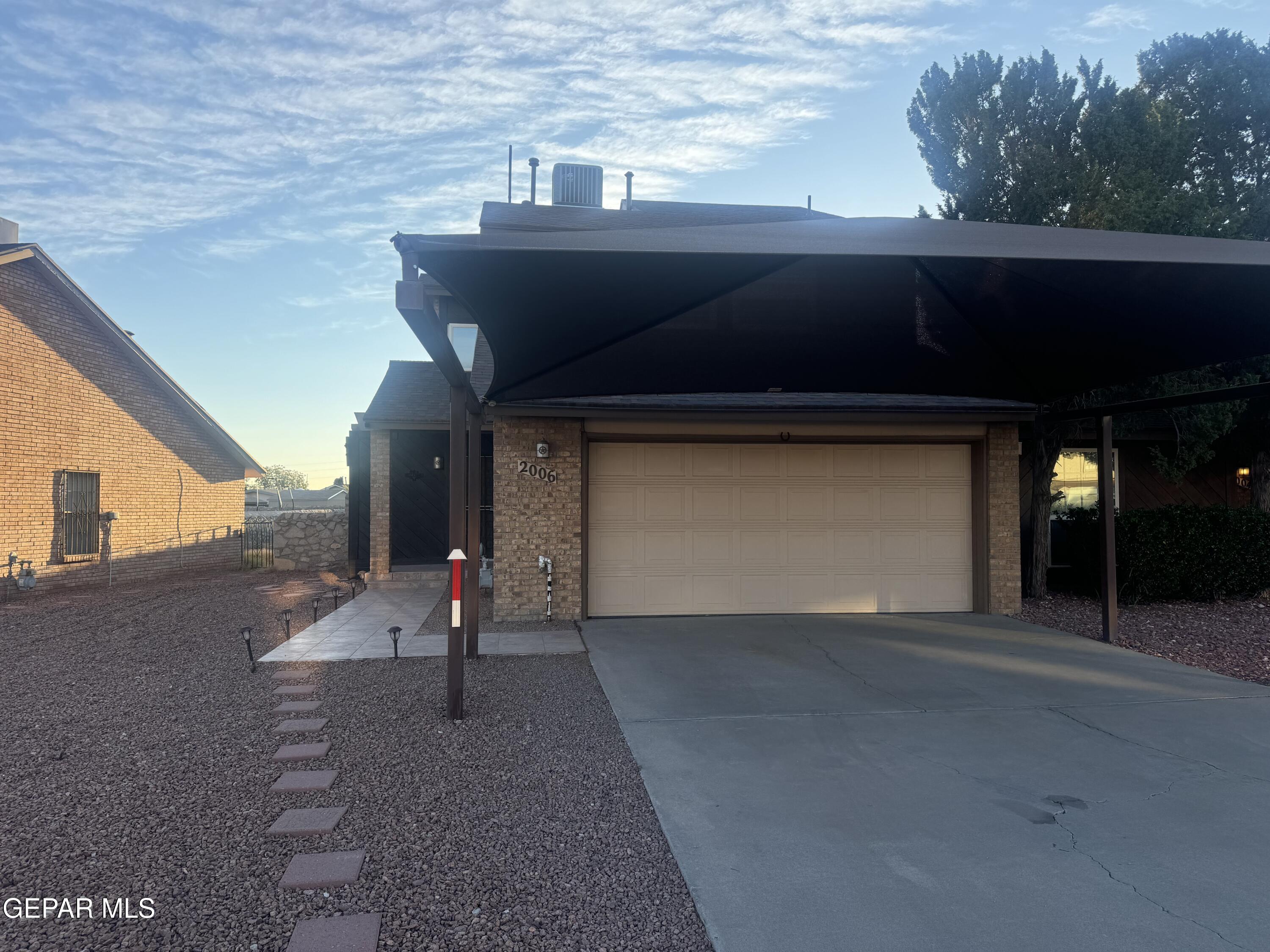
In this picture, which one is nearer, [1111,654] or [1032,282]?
[1032,282]

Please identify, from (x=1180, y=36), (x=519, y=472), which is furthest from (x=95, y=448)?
(x=1180, y=36)

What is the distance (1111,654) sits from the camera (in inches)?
297

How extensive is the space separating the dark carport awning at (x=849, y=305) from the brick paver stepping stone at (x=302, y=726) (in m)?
3.12

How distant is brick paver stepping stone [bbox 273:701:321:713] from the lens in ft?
17.9

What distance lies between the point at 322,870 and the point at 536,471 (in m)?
6.14

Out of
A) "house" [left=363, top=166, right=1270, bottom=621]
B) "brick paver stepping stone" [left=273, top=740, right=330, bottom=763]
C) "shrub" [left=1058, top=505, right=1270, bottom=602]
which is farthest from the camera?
"shrub" [left=1058, top=505, right=1270, bottom=602]

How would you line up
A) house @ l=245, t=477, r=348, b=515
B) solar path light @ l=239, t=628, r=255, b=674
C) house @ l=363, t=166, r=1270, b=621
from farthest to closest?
house @ l=245, t=477, r=348, b=515 < solar path light @ l=239, t=628, r=255, b=674 < house @ l=363, t=166, r=1270, b=621

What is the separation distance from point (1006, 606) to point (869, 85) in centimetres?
692

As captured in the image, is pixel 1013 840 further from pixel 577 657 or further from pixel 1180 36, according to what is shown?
pixel 1180 36

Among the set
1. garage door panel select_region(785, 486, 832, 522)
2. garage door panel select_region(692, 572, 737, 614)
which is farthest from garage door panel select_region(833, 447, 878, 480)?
garage door panel select_region(692, 572, 737, 614)

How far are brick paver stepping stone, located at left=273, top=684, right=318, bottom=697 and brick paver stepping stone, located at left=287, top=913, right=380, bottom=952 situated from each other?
11.6 feet

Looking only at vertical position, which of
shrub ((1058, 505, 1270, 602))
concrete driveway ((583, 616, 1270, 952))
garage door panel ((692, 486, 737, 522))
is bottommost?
concrete driveway ((583, 616, 1270, 952))

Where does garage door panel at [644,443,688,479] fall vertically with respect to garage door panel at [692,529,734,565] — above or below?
above

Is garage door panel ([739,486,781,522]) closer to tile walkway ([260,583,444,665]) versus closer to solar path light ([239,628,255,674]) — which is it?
tile walkway ([260,583,444,665])
